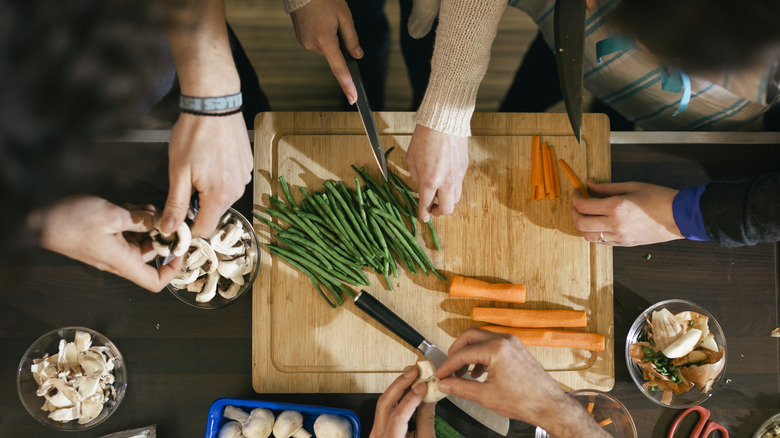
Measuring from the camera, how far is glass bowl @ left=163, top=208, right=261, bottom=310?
187 centimetres

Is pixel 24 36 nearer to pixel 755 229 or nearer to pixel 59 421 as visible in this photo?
pixel 59 421

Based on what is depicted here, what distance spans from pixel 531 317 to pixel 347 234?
2.65ft

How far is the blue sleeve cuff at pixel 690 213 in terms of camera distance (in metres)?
1.77

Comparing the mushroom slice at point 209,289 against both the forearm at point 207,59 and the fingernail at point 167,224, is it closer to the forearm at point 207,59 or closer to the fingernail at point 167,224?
the fingernail at point 167,224

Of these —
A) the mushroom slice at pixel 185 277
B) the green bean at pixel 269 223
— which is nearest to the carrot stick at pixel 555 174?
the green bean at pixel 269 223

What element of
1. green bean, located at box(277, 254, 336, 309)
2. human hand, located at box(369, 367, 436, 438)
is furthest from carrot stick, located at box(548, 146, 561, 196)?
green bean, located at box(277, 254, 336, 309)

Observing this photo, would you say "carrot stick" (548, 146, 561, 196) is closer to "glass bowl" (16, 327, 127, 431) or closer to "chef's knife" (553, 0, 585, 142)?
"chef's knife" (553, 0, 585, 142)

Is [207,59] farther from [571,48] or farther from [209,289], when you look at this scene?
[571,48]

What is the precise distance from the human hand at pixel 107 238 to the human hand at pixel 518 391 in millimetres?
1040

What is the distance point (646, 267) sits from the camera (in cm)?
203

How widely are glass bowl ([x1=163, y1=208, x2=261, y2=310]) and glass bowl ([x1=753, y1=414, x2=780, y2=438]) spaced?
2115 millimetres

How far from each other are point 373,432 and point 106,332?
1.15m

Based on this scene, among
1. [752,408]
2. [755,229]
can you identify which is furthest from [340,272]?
[752,408]

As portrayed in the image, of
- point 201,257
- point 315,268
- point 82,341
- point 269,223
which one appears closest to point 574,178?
point 315,268
